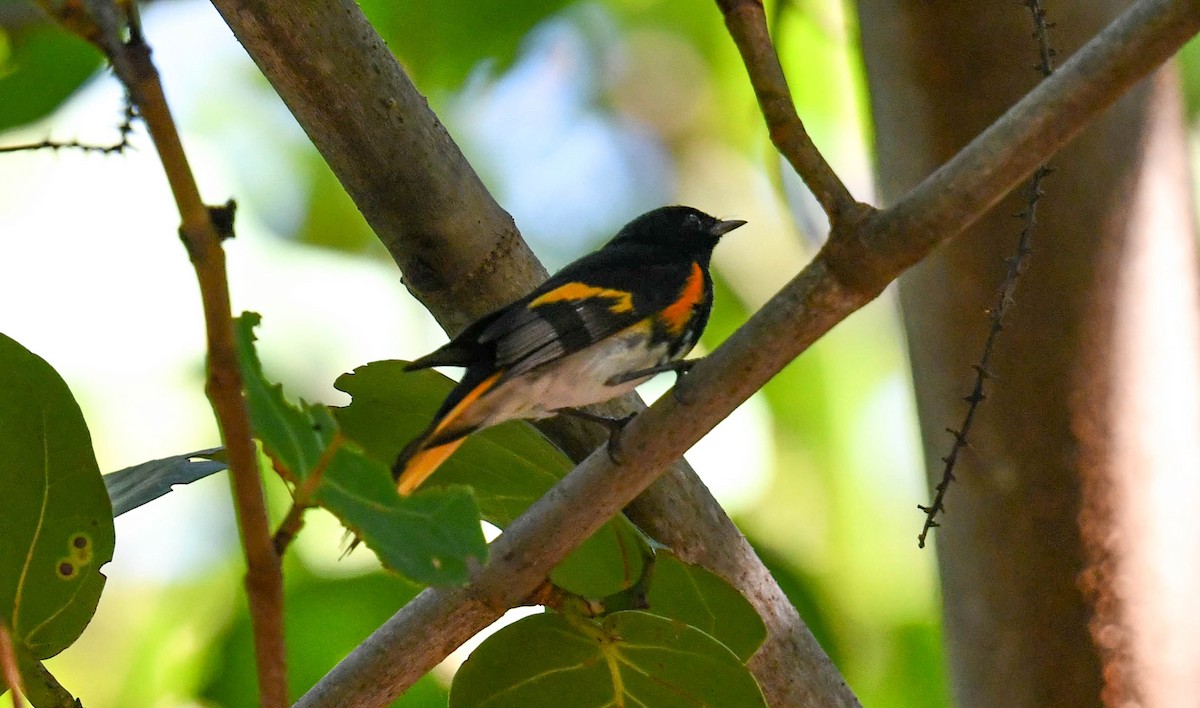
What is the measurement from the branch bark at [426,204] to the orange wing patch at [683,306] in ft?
1.77

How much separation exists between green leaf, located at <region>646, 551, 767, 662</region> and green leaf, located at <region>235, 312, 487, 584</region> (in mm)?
437

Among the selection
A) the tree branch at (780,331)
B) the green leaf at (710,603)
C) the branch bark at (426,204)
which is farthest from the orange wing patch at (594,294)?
the tree branch at (780,331)

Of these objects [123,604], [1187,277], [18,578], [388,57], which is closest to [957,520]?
[1187,277]

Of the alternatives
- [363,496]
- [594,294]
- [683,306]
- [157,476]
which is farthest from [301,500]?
[683,306]

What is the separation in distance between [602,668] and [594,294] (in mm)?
732

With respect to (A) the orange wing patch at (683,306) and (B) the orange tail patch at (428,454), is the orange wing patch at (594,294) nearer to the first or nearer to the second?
(A) the orange wing patch at (683,306)

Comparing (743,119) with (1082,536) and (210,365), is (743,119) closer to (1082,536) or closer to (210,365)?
(1082,536)

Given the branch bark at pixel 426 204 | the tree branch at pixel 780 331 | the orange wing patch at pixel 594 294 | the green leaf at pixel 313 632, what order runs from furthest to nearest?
the green leaf at pixel 313 632 → the orange wing patch at pixel 594 294 → the branch bark at pixel 426 204 → the tree branch at pixel 780 331

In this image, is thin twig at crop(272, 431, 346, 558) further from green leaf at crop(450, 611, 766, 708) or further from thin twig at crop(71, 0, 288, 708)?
green leaf at crop(450, 611, 766, 708)

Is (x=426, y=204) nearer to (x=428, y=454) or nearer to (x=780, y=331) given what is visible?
(x=428, y=454)

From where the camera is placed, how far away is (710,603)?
1220mm

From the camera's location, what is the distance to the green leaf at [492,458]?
1.23 metres

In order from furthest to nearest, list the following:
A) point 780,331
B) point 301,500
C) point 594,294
→ point 594,294 < point 780,331 < point 301,500

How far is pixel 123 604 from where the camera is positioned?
2850mm
